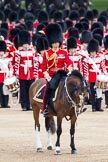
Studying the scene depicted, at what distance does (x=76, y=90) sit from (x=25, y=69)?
317 inches

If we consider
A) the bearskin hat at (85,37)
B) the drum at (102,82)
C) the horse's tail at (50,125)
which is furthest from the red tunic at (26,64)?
the horse's tail at (50,125)

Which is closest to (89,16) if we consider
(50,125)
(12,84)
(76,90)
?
(12,84)

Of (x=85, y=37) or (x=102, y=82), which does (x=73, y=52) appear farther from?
(x=85, y=37)

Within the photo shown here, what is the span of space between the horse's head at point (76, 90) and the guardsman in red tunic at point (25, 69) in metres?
7.55

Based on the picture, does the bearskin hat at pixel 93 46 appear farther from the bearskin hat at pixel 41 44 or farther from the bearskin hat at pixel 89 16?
the bearskin hat at pixel 89 16

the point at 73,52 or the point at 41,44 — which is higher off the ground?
the point at 41,44

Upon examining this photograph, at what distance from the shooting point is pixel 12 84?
23.3m

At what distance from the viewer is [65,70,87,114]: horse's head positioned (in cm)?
1589

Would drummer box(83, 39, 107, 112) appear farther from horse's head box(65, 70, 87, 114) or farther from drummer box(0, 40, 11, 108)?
horse's head box(65, 70, 87, 114)

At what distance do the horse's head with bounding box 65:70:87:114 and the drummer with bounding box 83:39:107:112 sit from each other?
724 cm

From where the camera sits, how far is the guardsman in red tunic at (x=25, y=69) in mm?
23750

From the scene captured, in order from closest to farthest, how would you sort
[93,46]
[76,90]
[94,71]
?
[76,90] < [94,71] < [93,46]

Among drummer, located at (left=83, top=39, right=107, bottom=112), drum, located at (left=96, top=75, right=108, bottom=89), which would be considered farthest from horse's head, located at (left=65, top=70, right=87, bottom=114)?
drummer, located at (left=83, top=39, right=107, bottom=112)

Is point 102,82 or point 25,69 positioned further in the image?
point 25,69
